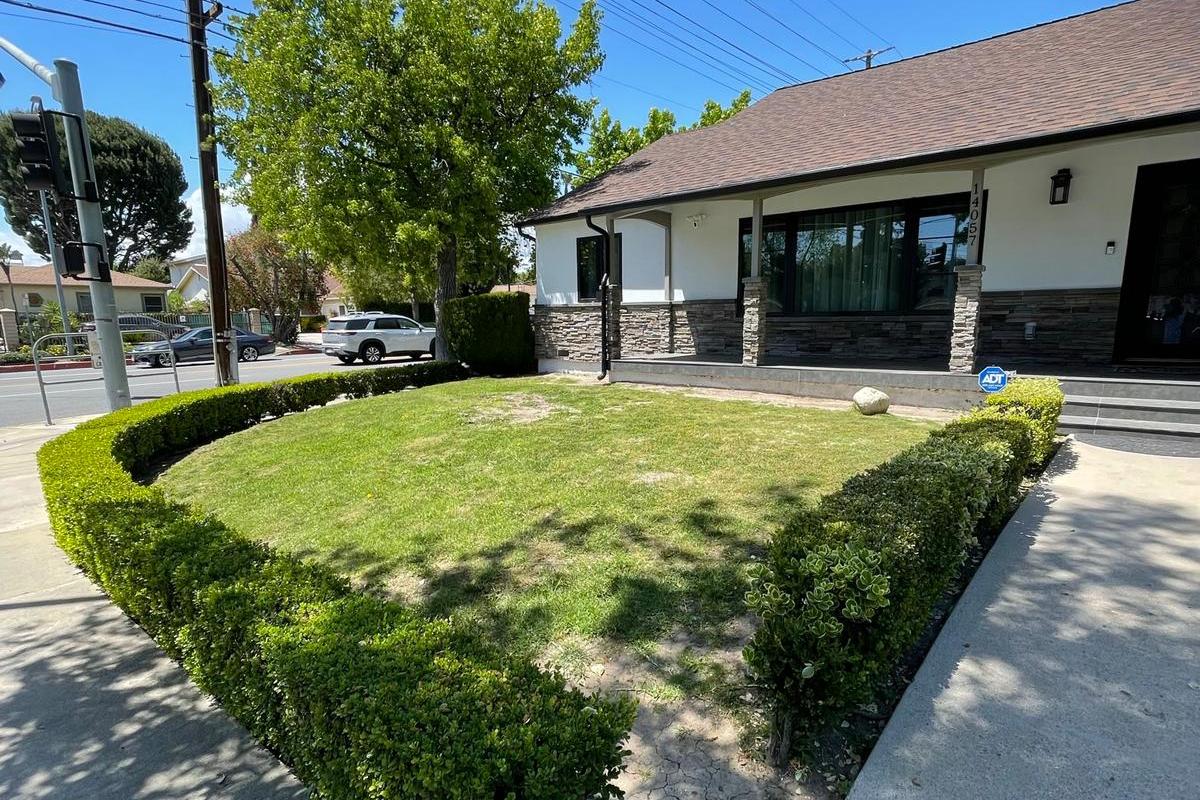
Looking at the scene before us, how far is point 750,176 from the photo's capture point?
9094 millimetres

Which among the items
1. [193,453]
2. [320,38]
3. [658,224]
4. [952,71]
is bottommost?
[193,453]

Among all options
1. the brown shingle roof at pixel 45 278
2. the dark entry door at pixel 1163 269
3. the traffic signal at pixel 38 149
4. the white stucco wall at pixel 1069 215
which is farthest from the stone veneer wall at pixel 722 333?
the brown shingle roof at pixel 45 278

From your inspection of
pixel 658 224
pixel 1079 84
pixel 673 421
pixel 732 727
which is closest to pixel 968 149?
pixel 1079 84

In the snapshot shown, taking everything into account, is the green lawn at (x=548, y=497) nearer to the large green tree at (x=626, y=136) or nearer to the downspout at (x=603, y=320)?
the downspout at (x=603, y=320)

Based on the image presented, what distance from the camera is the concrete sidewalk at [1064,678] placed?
197 cm

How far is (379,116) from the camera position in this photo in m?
11.9

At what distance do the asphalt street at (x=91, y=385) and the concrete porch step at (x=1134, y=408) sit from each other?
15.9 meters

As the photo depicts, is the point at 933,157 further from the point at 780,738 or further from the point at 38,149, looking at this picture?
the point at 38,149

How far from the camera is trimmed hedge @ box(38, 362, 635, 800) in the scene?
1.51 m

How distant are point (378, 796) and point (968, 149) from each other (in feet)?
27.9

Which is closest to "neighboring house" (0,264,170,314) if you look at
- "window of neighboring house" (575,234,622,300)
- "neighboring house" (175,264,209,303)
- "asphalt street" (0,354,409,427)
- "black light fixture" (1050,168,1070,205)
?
"neighboring house" (175,264,209,303)

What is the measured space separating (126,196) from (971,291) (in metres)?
50.1

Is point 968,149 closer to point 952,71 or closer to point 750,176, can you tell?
point 750,176

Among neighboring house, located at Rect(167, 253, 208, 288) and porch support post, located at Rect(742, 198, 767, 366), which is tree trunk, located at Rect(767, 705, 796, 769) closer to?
porch support post, located at Rect(742, 198, 767, 366)
